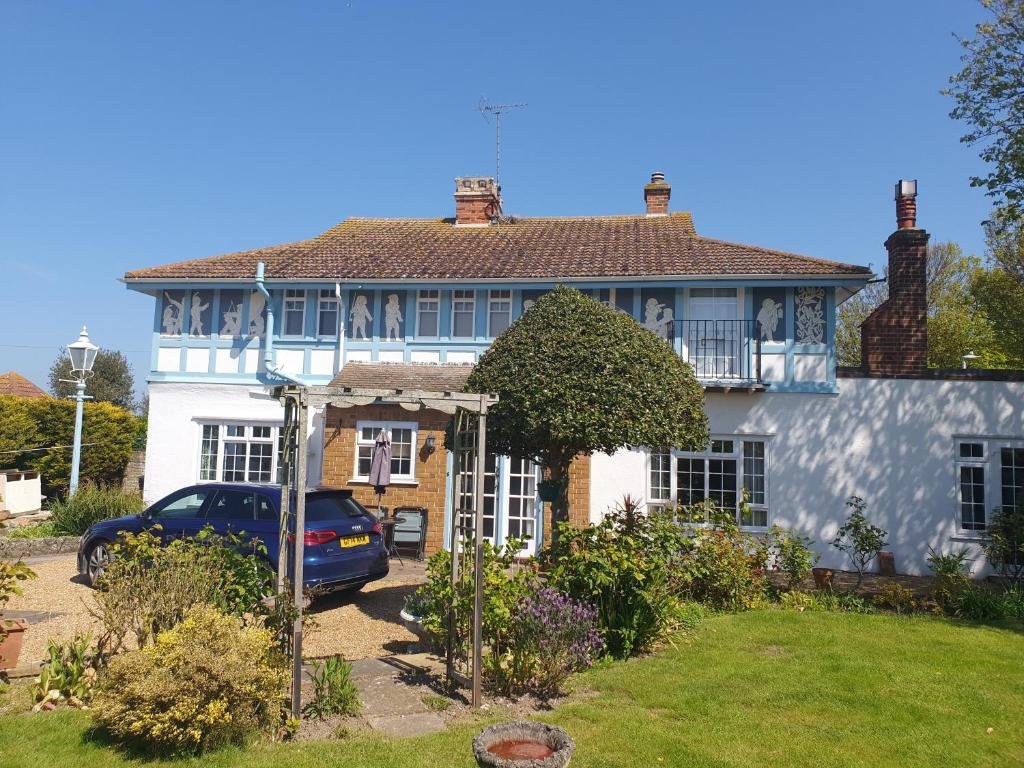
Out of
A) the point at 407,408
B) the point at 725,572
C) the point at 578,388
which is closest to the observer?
the point at 407,408

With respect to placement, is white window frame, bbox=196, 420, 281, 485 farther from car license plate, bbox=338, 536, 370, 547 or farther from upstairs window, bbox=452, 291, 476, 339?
car license plate, bbox=338, 536, 370, 547

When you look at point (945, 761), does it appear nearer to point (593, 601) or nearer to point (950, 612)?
point (593, 601)

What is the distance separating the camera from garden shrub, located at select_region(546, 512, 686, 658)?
7.12m

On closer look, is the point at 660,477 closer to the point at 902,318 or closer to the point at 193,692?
the point at 902,318

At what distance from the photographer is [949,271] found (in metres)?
31.5

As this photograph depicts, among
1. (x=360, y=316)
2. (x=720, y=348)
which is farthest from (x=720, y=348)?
(x=360, y=316)

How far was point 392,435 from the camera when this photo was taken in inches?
562

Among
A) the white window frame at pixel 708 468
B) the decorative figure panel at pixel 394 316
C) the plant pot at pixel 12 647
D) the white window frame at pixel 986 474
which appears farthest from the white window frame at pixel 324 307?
the white window frame at pixel 986 474

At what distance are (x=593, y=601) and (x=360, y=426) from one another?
8042mm

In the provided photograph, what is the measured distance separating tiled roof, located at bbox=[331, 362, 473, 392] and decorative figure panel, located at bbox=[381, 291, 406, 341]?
2.11 ft

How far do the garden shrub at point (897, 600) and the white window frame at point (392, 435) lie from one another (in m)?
8.17

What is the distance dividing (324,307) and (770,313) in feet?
30.6

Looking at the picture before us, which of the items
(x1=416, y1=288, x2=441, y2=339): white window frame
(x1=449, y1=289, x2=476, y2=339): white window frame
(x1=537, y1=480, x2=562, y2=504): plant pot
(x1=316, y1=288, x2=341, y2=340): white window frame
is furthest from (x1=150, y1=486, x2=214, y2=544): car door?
→ (x1=449, y1=289, x2=476, y2=339): white window frame

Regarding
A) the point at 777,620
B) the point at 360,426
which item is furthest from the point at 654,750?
the point at 360,426
